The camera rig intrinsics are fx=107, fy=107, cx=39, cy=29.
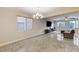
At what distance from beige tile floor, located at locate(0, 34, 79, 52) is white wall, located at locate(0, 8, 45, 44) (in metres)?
0.16

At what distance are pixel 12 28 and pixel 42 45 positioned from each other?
0.90 metres

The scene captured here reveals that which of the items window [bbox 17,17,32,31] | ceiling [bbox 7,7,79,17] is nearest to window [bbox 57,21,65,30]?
ceiling [bbox 7,7,79,17]

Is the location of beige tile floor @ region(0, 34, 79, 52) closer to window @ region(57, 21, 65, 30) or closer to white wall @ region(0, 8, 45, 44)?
white wall @ region(0, 8, 45, 44)

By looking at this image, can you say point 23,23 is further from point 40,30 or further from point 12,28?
point 40,30

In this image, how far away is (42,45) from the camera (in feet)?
8.77

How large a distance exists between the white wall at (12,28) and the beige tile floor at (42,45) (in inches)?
6.2

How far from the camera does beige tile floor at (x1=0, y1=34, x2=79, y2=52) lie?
98.2 inches

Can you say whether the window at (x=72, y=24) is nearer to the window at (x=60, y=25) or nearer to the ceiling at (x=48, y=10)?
the window at (x=60, y=25)

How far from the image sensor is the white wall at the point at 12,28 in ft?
8.54

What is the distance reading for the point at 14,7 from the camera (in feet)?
7.72

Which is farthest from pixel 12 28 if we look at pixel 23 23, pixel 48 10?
pixel 48 10

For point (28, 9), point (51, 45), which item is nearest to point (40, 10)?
point (28, 9)

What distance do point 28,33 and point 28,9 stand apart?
0.64m
